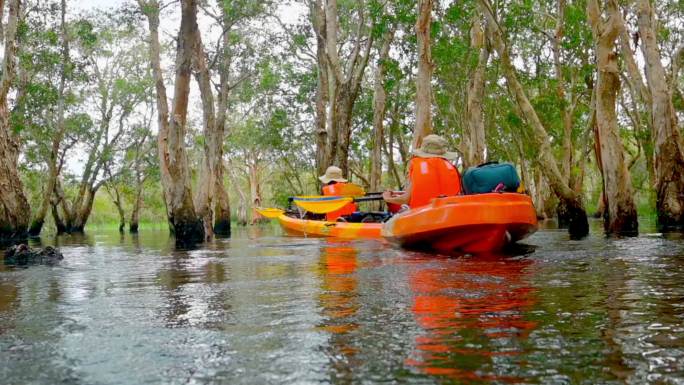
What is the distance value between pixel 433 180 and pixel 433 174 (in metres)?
0.08

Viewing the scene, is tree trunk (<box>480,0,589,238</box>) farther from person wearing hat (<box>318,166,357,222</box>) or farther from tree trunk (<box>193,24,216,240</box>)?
tree trunk (<box>193,24,216,240</box>)

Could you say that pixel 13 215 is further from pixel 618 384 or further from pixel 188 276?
pixel 618 384

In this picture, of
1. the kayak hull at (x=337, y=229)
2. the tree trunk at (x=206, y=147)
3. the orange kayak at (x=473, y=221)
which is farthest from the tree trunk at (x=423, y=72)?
the orange kayak at (x=473, y=221)

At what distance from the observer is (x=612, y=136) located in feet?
37.0

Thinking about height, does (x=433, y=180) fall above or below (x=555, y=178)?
below

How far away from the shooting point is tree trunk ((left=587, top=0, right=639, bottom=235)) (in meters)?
11.2

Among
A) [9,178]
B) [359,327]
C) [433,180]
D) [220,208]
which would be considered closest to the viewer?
[359,327]

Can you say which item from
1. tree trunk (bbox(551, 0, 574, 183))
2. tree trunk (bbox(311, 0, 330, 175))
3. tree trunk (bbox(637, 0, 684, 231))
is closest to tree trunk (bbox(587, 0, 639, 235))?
tree trunk (bbox(637, 0, 684, 231))

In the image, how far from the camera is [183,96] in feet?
43.6

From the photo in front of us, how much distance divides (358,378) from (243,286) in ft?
9.91

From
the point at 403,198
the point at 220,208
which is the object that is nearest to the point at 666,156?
the point at 403,198

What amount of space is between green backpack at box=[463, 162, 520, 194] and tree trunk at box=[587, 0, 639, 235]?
170 inches

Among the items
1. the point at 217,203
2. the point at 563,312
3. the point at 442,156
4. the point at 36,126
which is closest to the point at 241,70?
the point at 217,203

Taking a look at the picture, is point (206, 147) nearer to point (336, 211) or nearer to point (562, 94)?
point (336, 211)
